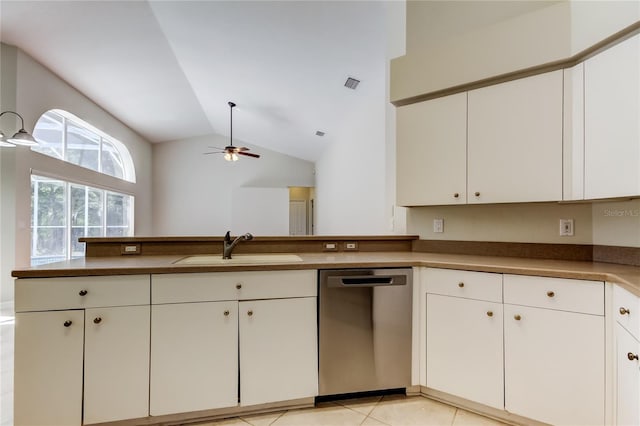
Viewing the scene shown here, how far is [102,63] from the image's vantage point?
4293 millimetres

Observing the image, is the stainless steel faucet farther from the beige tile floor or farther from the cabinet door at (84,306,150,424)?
the beige tile floor

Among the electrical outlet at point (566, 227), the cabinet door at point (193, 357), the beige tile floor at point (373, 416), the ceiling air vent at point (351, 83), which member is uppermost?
the ceiling air vent at point (351, 83)

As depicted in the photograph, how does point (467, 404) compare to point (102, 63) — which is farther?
point (102, 63)

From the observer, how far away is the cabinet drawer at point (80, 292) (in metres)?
1.41

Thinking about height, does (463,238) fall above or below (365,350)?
above

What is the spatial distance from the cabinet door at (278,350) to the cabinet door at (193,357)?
0.23 ft

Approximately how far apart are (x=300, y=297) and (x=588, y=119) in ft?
6.05

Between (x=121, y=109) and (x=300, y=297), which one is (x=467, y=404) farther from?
(x=121, y=109)

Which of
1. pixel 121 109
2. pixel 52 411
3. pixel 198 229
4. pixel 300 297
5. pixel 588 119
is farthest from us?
pixel 198 229

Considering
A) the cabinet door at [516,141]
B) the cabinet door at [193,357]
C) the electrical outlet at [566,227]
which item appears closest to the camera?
the cabinet door at [193,357]

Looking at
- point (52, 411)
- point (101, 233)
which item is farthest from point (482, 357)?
point (101, 233)

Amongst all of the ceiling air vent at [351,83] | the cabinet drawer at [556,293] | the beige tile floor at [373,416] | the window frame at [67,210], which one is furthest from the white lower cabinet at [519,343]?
the window frame at [67,210]

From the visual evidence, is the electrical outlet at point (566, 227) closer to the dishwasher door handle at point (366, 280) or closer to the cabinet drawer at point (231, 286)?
the dishwasher door handle at point (366, 280)

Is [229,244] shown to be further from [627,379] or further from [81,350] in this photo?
[627,379]
